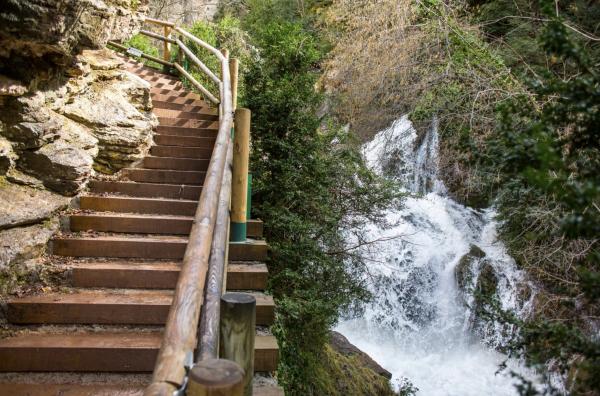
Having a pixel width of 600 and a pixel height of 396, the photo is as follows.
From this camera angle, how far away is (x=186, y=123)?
6.80 metres

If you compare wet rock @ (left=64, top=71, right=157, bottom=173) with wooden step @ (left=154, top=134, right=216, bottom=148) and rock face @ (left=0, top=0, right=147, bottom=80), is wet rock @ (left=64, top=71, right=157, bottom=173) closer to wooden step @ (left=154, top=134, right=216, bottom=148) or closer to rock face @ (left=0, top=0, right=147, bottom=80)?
wooden step @ (left=154, top=134, right=216, bottom=148)

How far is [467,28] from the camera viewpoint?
6.61m

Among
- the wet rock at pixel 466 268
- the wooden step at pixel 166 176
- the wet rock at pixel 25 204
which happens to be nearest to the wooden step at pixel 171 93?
the wooden step at pixel 166 176

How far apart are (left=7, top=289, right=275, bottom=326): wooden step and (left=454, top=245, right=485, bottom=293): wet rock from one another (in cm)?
612

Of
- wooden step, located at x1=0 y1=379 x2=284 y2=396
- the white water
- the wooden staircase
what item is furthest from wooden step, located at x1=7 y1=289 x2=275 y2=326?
the white water

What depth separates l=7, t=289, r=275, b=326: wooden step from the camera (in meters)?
3.35

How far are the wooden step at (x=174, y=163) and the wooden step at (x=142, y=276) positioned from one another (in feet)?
6.52

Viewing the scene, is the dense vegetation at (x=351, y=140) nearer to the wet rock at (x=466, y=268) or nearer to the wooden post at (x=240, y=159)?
the wet rock at (x=466, y=268)

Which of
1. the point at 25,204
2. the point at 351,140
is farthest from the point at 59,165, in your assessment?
the point at 351,140

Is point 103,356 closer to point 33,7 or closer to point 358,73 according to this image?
point 33,7

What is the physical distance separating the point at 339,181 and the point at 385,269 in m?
2.91

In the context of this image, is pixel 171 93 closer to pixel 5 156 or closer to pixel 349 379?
pixel 5 156

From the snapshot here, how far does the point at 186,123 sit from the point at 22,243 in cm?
351

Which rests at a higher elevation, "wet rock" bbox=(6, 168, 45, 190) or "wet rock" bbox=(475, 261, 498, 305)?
"wet rock" bbox=(6, 168, 45, 190)
